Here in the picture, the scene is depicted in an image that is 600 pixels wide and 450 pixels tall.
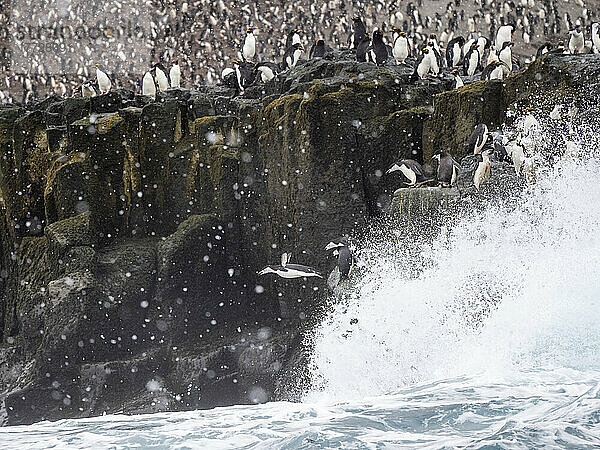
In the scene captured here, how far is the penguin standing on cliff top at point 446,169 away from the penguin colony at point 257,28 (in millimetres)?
10293

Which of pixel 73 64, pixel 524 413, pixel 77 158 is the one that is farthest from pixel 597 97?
pixel 73 64

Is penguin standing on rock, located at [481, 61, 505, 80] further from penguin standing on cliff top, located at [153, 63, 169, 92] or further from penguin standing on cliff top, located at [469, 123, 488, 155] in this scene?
penguin standing on cliff top, located at [153, 63, 169, 92]

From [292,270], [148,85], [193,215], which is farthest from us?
[148,85]

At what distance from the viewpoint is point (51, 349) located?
348 inches

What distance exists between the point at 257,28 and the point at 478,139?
39.3 feet

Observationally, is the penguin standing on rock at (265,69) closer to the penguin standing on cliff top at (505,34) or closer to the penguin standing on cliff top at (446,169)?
the penguin standing on cliff top at (505,34)

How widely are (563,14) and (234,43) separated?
7.42m

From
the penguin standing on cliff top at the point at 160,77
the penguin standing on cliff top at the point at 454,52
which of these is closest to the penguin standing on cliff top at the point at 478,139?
the penguin standing on cliff top at the point at 454,52

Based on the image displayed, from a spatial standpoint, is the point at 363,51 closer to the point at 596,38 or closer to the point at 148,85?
the point at 596,38

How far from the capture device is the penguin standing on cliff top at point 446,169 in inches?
275

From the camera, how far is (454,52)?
1270cm

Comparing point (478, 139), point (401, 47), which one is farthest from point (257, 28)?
point (478, 139)

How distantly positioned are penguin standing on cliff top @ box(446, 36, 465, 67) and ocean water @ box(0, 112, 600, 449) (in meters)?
5.94

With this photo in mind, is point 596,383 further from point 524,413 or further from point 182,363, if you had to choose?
point 182,363
